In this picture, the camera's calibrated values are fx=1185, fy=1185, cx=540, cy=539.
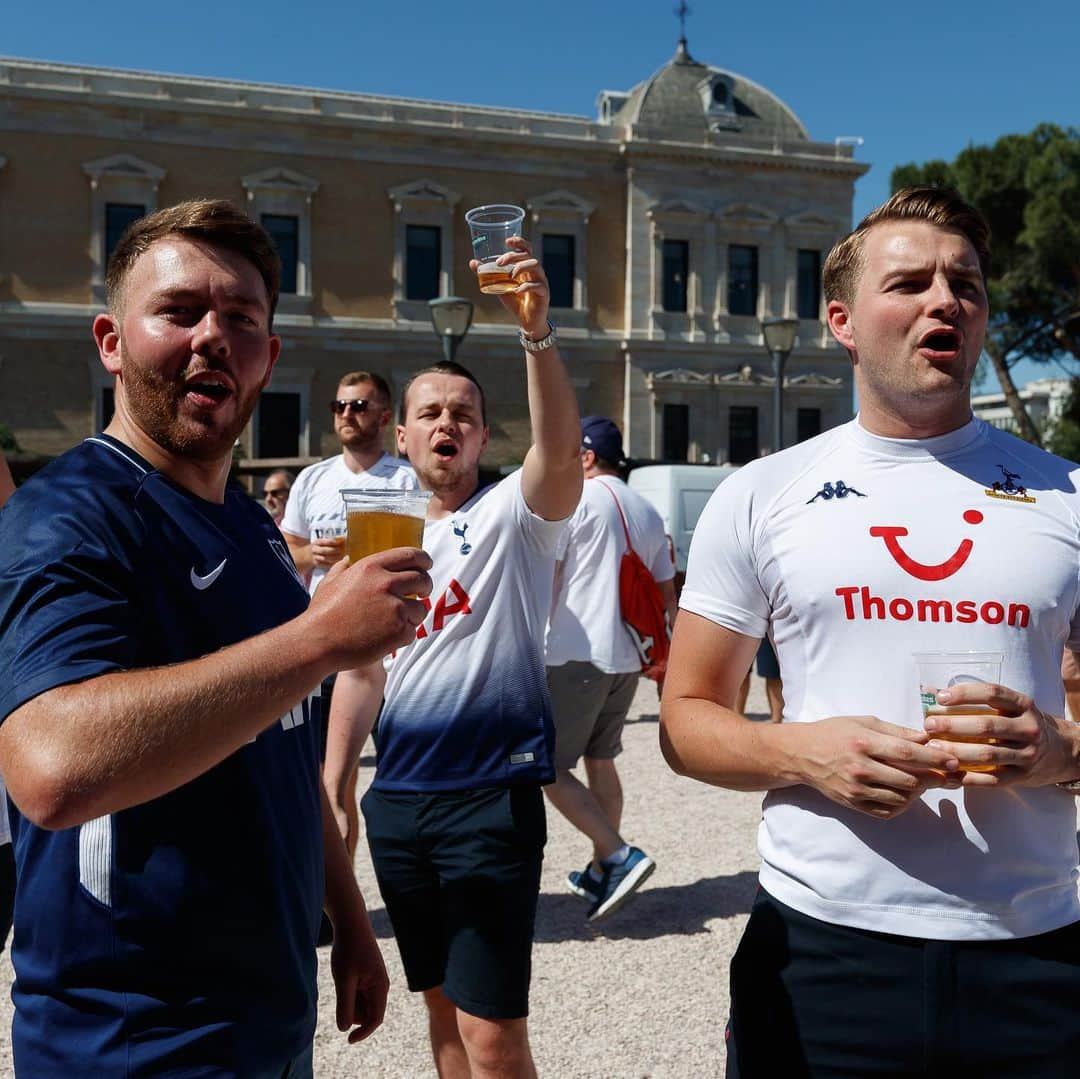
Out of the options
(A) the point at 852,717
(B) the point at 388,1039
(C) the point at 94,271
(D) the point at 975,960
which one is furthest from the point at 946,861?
(C) the point at 94,271

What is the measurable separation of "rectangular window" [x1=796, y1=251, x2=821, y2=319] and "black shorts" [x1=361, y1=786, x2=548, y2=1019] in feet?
128

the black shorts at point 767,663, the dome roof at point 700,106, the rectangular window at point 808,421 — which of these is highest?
the dome roof at point 700,106

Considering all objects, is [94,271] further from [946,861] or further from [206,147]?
[946,861]

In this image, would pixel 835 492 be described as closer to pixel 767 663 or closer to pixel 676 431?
pixel 767 663

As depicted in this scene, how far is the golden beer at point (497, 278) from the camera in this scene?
2.93m

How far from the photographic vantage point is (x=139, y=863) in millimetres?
1646

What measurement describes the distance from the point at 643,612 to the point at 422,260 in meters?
32.7

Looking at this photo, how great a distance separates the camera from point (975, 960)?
2.03m

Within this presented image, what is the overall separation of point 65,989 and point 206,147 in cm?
3625

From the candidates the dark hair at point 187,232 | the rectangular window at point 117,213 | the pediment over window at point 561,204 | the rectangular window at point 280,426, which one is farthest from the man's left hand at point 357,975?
the pediment over window at point 561,204

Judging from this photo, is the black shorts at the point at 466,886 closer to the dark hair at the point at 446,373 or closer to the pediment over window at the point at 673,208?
the dark hair at the point at 446,373

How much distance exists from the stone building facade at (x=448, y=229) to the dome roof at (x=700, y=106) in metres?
0.09

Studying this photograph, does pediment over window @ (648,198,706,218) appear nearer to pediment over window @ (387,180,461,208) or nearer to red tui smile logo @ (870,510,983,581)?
pediment over window @ (387,180,461,208)

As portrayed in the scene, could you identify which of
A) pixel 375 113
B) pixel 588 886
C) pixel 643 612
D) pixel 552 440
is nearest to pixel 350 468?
pixel 643 612
